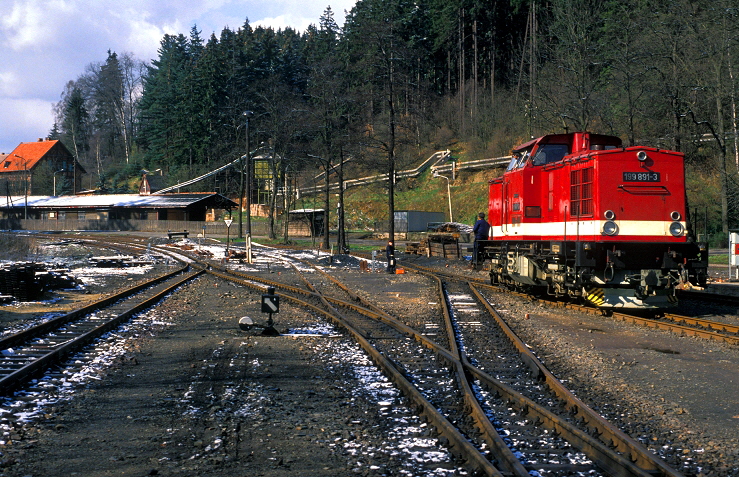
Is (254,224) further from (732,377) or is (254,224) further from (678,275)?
(732,377)

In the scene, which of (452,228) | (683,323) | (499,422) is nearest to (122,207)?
(452,228)

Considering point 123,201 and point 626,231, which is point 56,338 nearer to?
point 626,231

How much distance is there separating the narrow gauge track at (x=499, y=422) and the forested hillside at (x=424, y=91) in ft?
79.7

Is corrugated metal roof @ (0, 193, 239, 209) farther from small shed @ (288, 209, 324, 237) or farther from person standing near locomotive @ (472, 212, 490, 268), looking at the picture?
person standing near locomotive @ (472, 212, 490, 268)

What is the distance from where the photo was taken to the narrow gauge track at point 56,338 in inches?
329

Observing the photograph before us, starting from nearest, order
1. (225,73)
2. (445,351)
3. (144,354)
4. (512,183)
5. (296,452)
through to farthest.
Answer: (296,452), (445,351), (144,354), (512,183), (225,73)

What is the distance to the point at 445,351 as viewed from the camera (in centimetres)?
937

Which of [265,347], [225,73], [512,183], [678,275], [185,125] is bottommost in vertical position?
[265,347]

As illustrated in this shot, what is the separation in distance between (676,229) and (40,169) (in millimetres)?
115227

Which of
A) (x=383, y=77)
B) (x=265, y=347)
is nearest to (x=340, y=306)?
(x=265, y=347)

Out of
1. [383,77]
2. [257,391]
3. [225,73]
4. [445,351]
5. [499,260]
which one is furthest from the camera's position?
[225,73]

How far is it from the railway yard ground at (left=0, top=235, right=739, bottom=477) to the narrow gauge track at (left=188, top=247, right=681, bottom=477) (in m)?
0.23

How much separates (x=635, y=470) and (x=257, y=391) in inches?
176

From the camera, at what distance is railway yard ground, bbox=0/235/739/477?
17.5 feet
